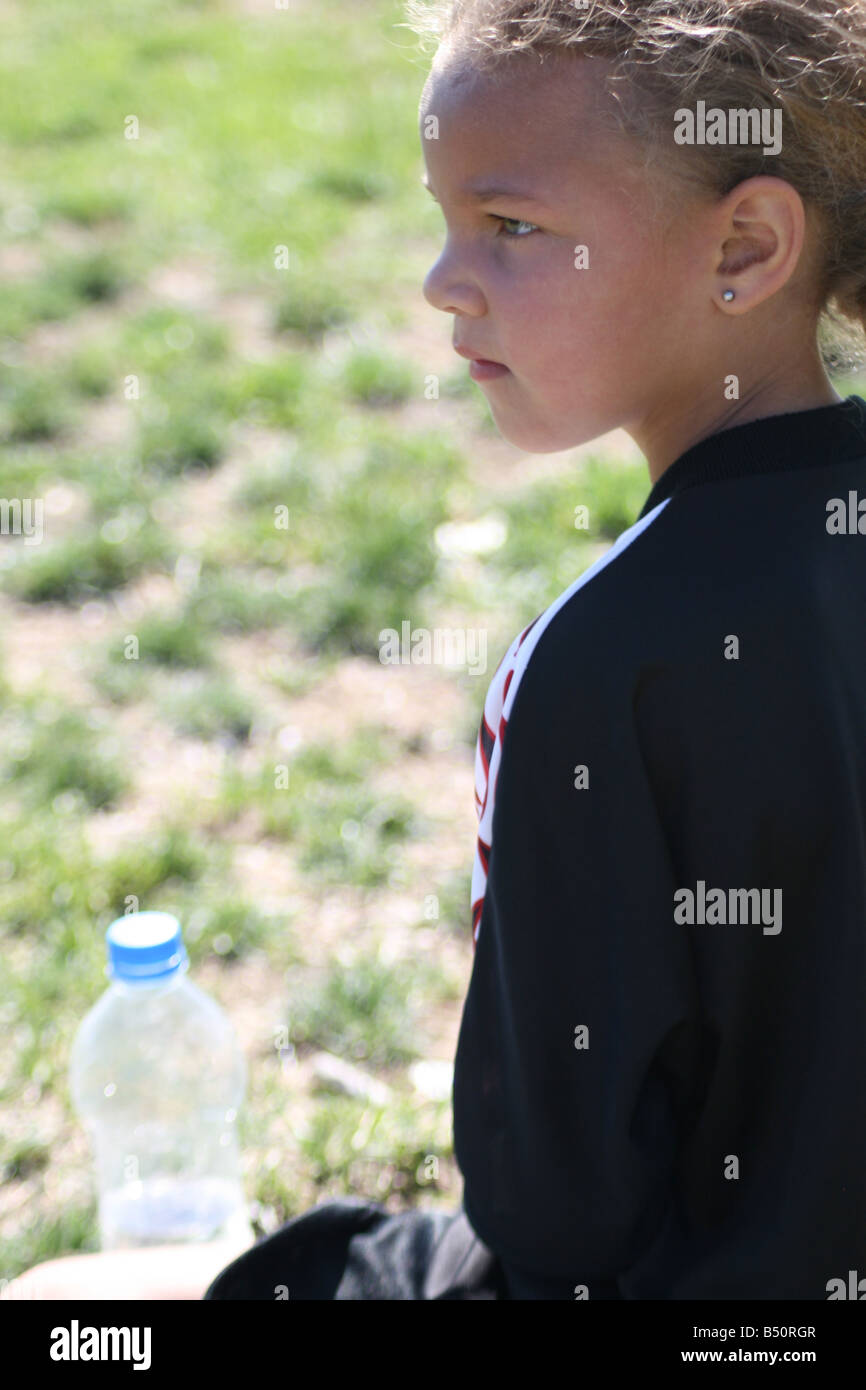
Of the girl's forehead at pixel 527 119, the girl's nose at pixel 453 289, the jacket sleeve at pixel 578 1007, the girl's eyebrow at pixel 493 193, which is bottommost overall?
the jacket sleeve at pixel 578 1007

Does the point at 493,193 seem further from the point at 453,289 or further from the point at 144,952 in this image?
the point at 144,952

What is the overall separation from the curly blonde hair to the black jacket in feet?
0.82

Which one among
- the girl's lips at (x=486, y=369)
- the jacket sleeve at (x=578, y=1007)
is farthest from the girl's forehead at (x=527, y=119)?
the jacket sleeve at (x=578, y=1007)

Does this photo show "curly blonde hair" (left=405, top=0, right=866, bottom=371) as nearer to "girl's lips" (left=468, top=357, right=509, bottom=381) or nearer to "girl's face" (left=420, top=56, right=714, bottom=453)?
"girl's face" (left=420, top=56, right=714, bottom=453)

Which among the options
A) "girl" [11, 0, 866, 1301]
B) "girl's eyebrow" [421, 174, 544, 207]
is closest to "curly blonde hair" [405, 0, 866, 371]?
"girl" [11, 0, 866, 1301]

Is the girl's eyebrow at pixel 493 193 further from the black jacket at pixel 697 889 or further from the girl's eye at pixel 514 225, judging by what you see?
the black jacket at pixel 697 889

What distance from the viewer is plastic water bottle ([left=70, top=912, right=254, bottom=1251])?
8.48 feet

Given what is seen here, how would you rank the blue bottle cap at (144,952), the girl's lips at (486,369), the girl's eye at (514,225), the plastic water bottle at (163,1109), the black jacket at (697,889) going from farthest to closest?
the plastic water bottle at (163,1109), the blue bottle cap at (144,952), the girl's lips at (486,369), the girl's eye at (514,225), the black jacket at (697,889)

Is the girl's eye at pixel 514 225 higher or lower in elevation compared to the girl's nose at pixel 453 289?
higher

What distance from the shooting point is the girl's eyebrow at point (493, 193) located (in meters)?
1.50

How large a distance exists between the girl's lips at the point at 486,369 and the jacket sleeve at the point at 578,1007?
37 cm

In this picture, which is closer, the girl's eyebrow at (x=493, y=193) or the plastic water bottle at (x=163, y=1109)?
the girl's eyebrow at (x=493, y=193)

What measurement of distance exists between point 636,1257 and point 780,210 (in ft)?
3.56

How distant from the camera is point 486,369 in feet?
5.46
